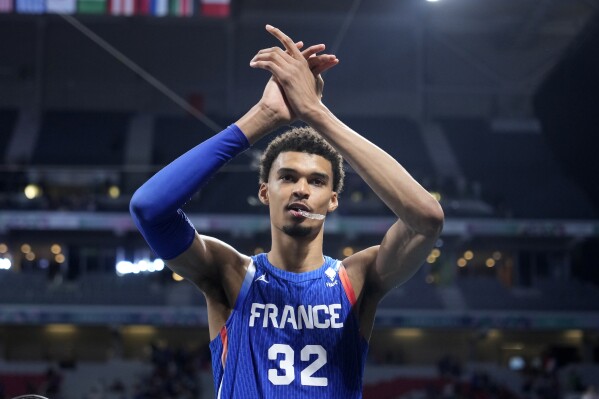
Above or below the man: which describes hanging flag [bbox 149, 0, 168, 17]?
above

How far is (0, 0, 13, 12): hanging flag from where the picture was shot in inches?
1232

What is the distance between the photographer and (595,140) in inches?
1195

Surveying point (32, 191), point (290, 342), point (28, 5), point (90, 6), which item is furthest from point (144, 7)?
point (290, 342)

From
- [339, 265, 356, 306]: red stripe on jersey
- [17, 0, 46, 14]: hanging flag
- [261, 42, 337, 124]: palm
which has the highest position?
[17, 0, 46, 14]: hanging flag

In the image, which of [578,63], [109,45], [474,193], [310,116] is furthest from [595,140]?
[310,116]

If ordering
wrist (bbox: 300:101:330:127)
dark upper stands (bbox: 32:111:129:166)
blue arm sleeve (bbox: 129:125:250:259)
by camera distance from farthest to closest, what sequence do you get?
dark upper stands (bbox: 32:111:129:166), wrist (bbox: 300:101:330:127), blue arm sleeve (bbox: 129:125:250:259)

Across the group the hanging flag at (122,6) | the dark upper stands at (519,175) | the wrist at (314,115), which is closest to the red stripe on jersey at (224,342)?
the wrist at (314,115)

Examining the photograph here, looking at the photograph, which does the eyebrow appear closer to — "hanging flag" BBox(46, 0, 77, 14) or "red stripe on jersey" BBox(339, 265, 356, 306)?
"red stripe on jersey" BBox(339, 265, 356, 306)

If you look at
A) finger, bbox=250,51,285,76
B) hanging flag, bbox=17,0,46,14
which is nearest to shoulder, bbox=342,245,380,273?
finger, bbox=250,51,285,76

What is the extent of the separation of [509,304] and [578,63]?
9.05m

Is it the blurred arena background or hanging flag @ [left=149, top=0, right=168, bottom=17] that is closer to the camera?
hanging flag @ [left=149, top=0, right=168, bottom=17]

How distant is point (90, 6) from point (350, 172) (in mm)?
10931

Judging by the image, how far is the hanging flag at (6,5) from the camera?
31.3m

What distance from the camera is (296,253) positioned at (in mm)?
3170
